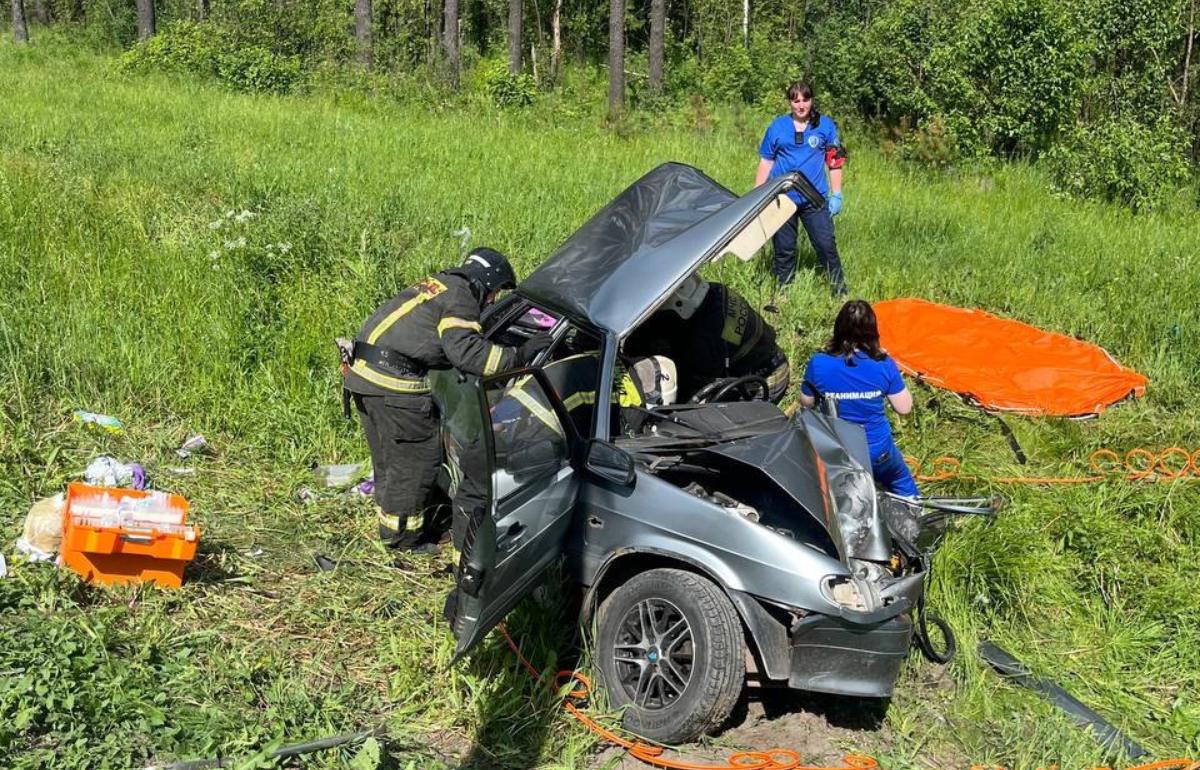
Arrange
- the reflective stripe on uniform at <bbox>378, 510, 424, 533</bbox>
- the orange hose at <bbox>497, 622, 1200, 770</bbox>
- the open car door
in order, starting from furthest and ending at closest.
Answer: the reflective stripe on uniform at <bbox>378, 510, 424, 533</bbox>, the orange hose at <bbox>497, 622, 1200, 770</bbox>, the open car door

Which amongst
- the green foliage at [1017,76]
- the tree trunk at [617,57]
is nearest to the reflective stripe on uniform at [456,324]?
the green foliage at [1017,76]

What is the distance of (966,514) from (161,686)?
3706mm

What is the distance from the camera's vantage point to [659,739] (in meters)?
3.72

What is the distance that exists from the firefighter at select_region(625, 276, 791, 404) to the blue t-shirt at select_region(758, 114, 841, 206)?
11.0 feet

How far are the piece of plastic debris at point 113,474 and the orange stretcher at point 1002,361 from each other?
4.95 meters

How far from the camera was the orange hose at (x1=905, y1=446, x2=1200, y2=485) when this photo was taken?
5.90 meters

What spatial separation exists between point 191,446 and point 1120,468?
221 inches

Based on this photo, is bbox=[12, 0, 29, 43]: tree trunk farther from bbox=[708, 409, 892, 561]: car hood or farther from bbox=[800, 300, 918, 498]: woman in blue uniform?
bbox=[708, 409, 892, 561]: car hood

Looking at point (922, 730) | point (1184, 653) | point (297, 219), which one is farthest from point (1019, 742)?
point (297, 219)

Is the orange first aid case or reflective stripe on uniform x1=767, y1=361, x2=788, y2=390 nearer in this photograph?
the orange first aid case

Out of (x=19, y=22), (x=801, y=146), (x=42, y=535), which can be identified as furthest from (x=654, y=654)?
(x=19, y=22)

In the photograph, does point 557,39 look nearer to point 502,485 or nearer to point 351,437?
point 351,437

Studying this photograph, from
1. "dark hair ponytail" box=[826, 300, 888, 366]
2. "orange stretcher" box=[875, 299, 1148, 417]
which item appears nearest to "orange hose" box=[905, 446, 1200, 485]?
"orange stretcher" box=[875, 299, 1148, 417]

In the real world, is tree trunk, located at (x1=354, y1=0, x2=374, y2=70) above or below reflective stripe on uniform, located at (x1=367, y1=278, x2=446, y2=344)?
above
